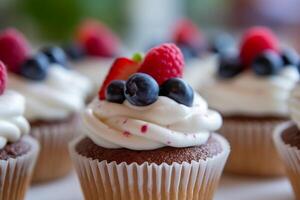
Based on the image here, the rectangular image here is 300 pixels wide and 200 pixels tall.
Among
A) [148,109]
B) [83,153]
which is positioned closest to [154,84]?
[148,109]

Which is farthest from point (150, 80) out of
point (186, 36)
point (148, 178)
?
point (186, 36)

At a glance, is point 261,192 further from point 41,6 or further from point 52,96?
point 41,6

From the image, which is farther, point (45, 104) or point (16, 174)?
point (45, 104)

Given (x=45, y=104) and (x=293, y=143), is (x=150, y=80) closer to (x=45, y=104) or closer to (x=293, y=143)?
(x=293, y=143)

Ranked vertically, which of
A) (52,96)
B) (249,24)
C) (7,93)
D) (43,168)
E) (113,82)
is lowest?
(249,24)

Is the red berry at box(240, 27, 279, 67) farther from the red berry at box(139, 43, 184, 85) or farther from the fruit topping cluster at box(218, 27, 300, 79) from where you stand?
the red berry at box(139, 43, 184, 85)
